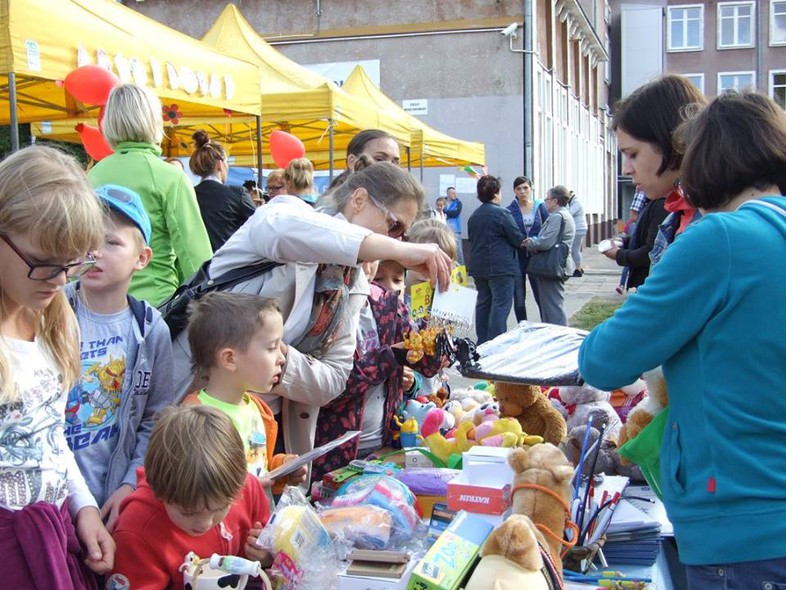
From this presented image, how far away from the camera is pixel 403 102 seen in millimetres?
20594

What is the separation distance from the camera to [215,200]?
6.00 meters

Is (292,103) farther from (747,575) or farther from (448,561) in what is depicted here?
(747,575)

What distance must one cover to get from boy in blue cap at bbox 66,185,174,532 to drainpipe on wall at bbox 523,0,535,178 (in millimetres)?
18154

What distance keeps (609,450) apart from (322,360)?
1085mm

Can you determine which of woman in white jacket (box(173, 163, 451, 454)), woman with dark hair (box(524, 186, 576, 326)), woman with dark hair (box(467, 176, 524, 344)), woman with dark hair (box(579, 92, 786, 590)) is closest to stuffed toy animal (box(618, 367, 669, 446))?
woman with dark hair (box(579, 92, 786, 590))

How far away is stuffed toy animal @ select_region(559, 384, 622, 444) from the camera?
298cm

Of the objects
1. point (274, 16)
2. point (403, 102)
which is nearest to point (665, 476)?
point (403, 102)

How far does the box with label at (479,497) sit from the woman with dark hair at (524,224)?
686 centimetres

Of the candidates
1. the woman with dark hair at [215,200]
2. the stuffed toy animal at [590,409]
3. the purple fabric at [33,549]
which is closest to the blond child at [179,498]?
the purple fabric at [33,549]

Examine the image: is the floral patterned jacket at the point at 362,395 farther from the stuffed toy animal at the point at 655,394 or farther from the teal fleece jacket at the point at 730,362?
the teal fleece jacket at the point at 730,362

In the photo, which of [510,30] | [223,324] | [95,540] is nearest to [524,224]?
[223,324]

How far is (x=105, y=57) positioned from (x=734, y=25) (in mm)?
42623

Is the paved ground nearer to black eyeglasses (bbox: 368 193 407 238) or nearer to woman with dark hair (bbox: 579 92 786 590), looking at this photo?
black eyeglasses (bbox: 368 193 407 238)

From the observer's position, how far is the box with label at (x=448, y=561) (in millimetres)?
1657
